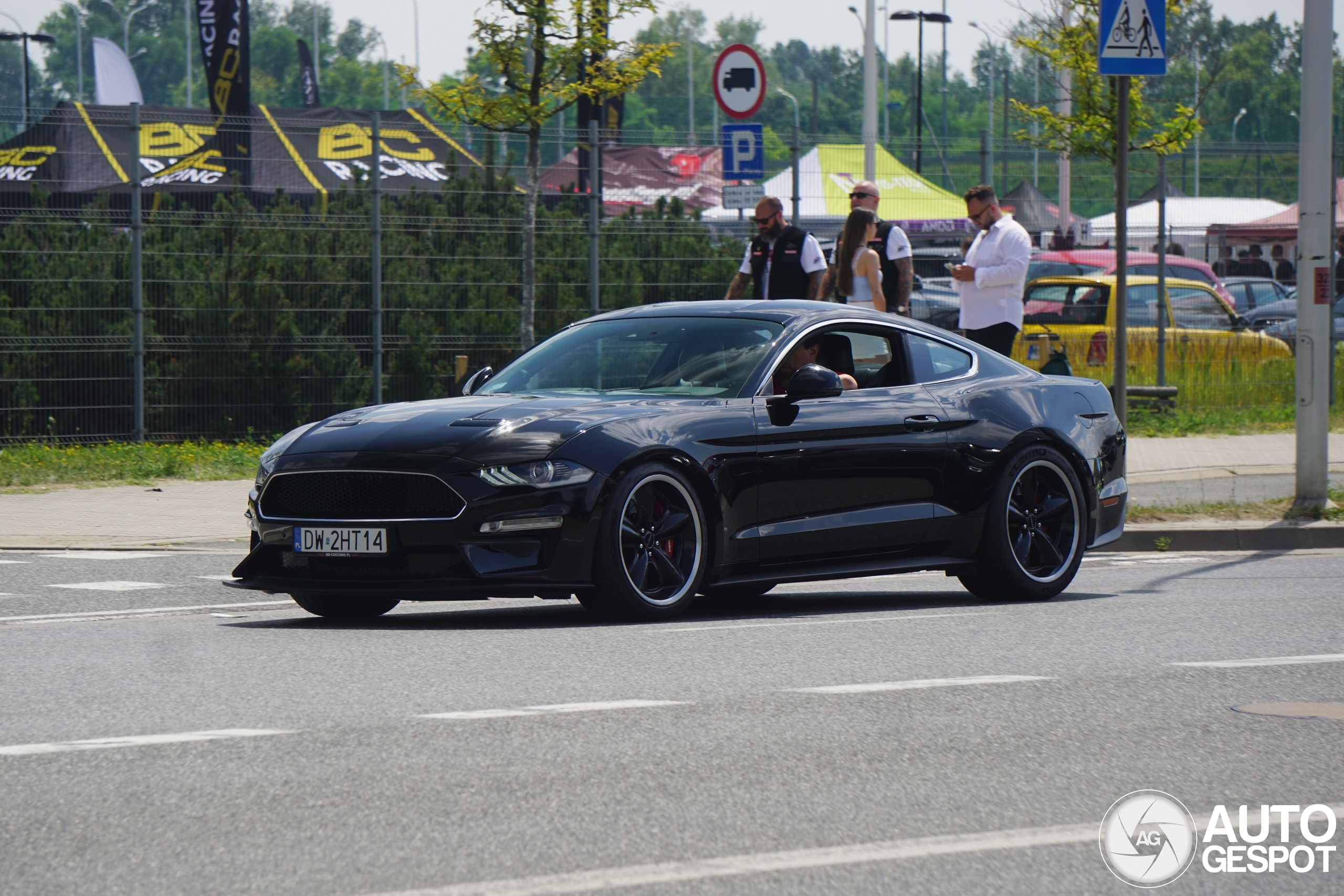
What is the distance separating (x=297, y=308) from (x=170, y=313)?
1.11 m

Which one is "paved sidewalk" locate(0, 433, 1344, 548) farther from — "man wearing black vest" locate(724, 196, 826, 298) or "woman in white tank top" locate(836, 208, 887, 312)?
"man wearing black vest" locate(724, 196, 826, 298)

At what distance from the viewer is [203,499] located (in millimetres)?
13703

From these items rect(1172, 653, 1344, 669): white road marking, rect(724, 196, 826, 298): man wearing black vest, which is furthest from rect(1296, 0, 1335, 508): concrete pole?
rect(1172, 653, 1344, 669): white road marking

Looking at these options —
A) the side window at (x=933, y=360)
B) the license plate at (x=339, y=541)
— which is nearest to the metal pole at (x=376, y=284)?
the side window at (x=933, y=360)

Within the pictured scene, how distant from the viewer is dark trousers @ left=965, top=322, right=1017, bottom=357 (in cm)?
1361

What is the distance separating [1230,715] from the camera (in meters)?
6.02

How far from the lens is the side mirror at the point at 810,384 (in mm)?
8422

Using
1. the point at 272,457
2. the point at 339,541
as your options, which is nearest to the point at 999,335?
the point at 272,457

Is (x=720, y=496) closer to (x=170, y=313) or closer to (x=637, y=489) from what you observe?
(x=637, y=489)

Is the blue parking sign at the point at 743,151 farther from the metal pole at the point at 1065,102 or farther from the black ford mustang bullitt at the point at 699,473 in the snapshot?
the black ford mustang bullitt at the point at 699,473

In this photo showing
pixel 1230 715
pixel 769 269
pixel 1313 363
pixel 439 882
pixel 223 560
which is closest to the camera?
pixel 439 882

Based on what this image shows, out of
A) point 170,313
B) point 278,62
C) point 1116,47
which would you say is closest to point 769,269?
point 1116,47

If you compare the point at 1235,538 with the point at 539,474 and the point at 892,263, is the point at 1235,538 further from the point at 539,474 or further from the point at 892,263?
the point at 539,474

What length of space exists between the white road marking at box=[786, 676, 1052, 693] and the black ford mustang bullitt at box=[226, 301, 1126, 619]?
62.1 inches
